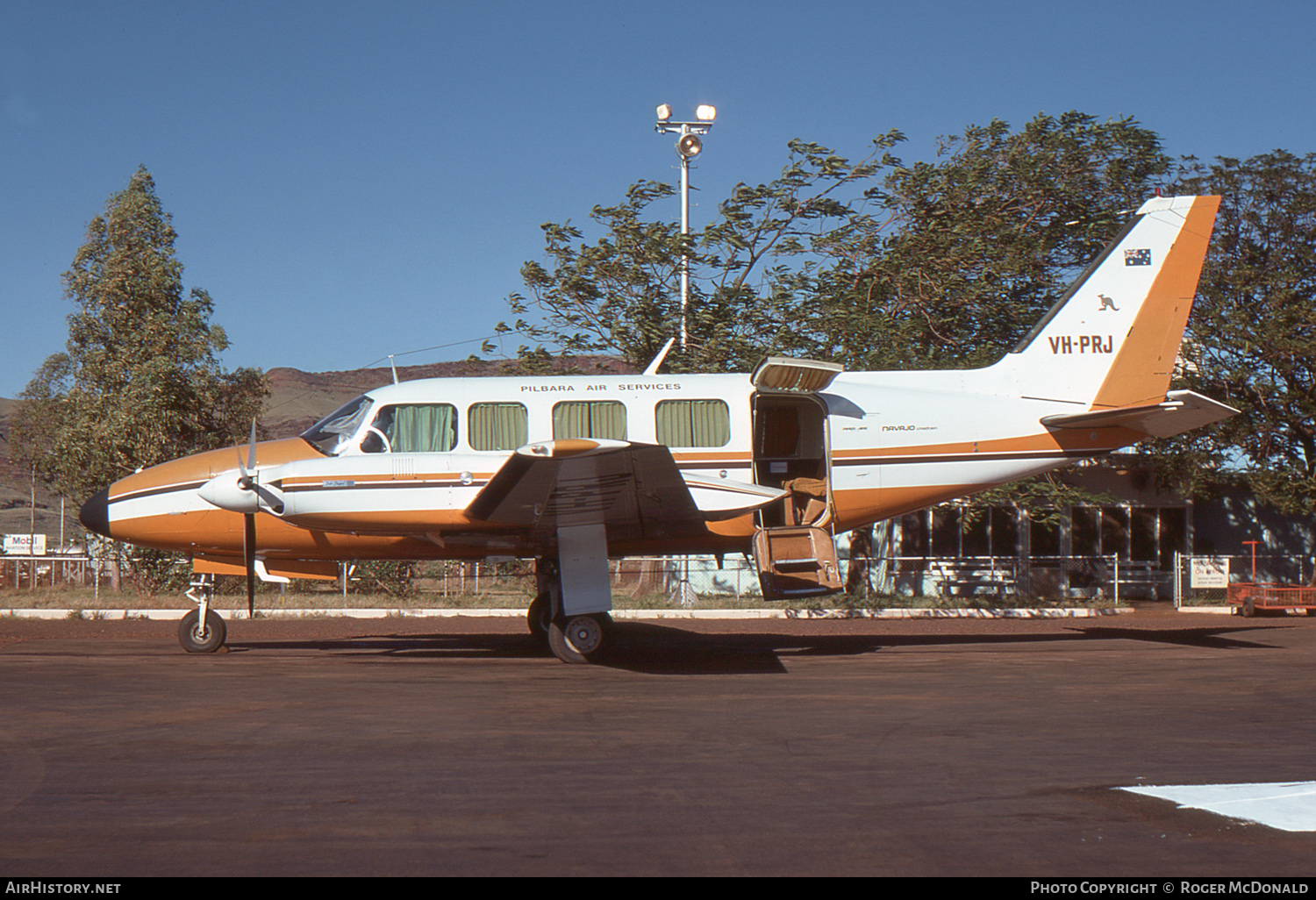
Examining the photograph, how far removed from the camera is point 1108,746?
682 centimetres

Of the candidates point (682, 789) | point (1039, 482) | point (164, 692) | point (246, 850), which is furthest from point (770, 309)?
point (246, 850)

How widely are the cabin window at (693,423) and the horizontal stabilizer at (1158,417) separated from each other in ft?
14.3

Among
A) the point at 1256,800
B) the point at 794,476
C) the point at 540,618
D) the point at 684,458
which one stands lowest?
the point at 540,618

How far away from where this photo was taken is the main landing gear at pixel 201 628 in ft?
41.1

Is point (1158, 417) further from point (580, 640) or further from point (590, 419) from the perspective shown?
point (580, 640)

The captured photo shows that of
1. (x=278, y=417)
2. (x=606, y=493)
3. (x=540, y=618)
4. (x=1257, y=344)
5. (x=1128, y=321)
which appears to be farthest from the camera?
(x=278, y=417)

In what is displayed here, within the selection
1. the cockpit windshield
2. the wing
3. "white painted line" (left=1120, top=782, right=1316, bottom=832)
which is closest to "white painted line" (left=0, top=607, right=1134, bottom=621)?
the cockpit windshield

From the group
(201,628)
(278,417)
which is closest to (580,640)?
(201,628)

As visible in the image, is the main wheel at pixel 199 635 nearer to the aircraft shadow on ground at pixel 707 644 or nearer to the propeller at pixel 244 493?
the aircraft shadow on ground at pixel 707 644

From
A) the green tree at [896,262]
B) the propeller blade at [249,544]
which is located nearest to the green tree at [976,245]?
the green tree at [896,262]

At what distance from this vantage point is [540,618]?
13.9 metres

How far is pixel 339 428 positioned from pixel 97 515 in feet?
10.9

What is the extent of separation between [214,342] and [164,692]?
21.7 m

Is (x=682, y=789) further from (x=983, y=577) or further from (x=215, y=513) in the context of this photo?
(x=983, y=577)
